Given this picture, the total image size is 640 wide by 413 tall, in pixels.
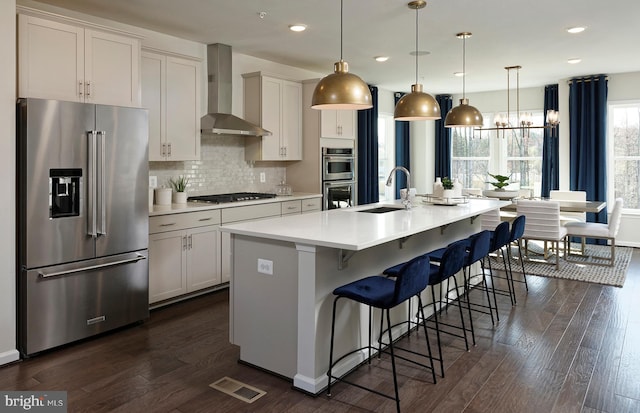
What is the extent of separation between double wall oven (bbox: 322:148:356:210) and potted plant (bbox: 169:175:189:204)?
1910 mm

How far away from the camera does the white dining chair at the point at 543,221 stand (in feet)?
19.7

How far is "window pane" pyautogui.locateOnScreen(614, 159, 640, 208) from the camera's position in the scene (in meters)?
7.60

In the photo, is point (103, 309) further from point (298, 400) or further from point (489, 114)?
point (489, 114)

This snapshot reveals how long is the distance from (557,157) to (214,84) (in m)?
5.76

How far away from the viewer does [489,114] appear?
9000mm

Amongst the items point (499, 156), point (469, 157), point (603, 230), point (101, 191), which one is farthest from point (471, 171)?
point (101, 191)

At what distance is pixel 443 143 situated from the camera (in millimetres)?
9430

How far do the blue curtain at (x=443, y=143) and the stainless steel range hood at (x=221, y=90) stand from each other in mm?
4973

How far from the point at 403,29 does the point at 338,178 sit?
2.40m

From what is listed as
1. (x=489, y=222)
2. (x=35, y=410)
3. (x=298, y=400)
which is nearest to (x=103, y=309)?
(x=35, y=410)

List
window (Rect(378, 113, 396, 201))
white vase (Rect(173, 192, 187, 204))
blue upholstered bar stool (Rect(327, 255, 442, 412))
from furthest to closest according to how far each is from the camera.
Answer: window (Rect(378, 113, 396, 201)) → white vase (Rect(173, 192, 187, 204)) → blue upholstered bar stool (Rect(327, 255, 442, 412))

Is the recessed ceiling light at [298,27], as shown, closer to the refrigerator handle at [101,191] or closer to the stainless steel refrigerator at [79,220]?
the stainless steel refrigerator at [79,220]

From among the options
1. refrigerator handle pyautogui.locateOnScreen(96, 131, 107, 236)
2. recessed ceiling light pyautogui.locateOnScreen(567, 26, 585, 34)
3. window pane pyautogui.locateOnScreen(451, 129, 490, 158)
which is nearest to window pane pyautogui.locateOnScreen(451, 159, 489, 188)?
window pane pyautogui.locateOnScreen(451, 129, 490, 158)

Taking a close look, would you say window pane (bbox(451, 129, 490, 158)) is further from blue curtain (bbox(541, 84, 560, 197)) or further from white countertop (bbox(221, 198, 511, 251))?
white countertop (bbox(221, 198, 511, 251))
